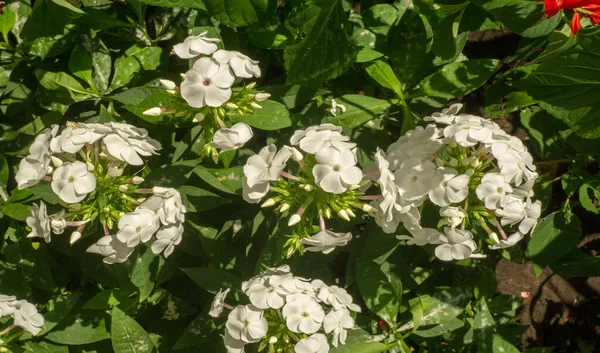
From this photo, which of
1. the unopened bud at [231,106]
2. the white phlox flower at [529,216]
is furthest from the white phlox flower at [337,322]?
the unopened bud at [231,106]

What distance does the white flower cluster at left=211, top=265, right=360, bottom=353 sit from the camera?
2.59 meters

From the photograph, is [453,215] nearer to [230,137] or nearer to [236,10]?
[230,137]

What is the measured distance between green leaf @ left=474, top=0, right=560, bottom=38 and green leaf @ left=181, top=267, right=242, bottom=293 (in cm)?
212

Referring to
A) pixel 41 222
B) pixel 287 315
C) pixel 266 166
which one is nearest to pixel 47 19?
pixel 41 222

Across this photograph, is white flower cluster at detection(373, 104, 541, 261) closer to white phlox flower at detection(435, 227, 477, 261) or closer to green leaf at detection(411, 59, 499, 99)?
white phlox flower at detection(435, 227, 477, 261)

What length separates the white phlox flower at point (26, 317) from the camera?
2994mm

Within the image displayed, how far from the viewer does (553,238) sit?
12.6 feet

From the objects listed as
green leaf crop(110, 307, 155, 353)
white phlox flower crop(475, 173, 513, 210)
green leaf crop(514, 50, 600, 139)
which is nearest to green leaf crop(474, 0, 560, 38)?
green leaf crop(514, 50, 600, 139)

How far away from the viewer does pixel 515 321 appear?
487 centimetres

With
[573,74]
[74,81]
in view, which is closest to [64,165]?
[74,81]

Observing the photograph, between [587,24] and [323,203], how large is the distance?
2280 millimetres

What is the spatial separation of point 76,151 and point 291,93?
1.29 metres

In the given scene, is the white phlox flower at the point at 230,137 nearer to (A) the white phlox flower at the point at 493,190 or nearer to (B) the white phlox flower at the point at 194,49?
(B) the white phlox flower at the point at 194,49

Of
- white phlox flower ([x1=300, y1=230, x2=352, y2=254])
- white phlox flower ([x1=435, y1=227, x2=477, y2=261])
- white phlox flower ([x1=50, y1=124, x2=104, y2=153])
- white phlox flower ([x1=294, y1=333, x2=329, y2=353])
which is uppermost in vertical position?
white phlox flower ([x1=50, y1=124, x2=104, y2=153])
